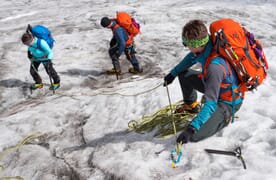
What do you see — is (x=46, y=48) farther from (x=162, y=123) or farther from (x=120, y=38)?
(x=162, y=123)

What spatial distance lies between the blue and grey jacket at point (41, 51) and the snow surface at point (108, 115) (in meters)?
0.95

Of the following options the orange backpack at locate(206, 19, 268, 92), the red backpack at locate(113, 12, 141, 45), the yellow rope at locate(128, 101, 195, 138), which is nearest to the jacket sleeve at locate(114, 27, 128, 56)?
the red backpack at locate(113, 12, 141, 45)

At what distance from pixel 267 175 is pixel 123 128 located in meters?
2.69

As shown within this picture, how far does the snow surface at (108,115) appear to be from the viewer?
3738mm

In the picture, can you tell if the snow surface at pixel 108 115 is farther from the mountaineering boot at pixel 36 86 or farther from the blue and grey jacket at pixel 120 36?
the blue and grey jacket at pixel 120 36

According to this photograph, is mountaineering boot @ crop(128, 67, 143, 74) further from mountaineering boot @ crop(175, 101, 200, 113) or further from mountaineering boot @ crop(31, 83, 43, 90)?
mountaineering boot @ crop(175, 101, 200, 113)

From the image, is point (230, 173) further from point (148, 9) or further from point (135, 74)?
point (148, 9)

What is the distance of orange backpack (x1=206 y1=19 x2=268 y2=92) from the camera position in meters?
3.42

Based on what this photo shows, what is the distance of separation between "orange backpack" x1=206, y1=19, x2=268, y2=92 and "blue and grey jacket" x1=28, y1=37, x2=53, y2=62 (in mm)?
4771

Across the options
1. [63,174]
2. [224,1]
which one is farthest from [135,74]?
[224,1]

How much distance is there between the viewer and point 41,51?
7.20m

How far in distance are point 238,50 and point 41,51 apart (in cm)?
519

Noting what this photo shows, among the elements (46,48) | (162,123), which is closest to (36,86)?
(46,48)

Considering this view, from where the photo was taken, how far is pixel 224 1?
50.3 feet
